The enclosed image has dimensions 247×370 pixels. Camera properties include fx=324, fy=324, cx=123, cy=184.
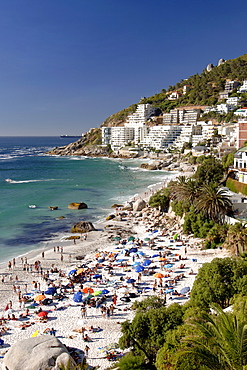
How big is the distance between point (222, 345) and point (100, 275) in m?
14.5

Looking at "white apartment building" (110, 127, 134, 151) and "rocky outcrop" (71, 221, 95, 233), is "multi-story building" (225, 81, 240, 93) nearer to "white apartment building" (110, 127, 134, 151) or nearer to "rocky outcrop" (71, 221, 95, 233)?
"white apartment building" (110, 127, 134, 151)

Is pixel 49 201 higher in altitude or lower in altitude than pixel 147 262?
higher

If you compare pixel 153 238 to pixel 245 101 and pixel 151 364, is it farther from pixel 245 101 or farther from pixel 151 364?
pixel 245 101

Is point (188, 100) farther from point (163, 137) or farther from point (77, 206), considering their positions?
point (77, 206)

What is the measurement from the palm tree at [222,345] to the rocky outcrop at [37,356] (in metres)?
5.08

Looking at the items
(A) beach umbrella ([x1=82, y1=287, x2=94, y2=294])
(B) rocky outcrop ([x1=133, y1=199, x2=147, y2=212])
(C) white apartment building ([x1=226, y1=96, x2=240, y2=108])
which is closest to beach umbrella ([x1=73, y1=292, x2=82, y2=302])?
(A) beach umbrella ([x1=82, y1=287, x2=94, y2=294])

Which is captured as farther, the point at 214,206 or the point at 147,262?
the point at 214,206

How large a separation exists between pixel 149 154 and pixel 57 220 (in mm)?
78926

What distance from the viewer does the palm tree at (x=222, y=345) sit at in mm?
7536

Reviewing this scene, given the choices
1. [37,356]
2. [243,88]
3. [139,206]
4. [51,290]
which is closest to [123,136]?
[243,88]

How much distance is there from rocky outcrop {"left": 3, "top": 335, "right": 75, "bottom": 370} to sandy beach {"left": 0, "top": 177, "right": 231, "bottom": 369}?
196 centimetres

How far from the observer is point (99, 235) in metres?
31.5

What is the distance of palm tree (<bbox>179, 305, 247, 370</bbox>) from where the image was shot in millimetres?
7536

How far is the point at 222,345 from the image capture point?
8.05m
